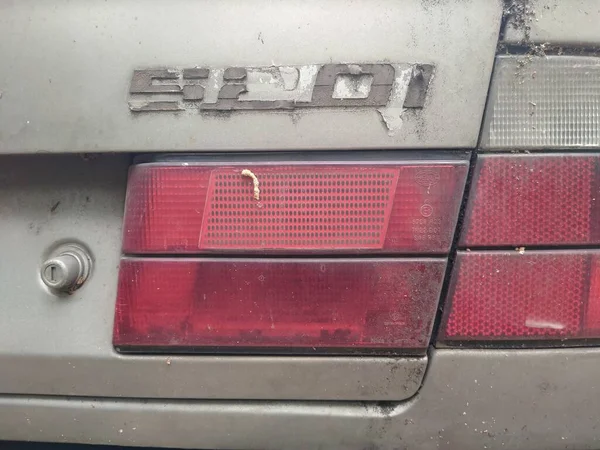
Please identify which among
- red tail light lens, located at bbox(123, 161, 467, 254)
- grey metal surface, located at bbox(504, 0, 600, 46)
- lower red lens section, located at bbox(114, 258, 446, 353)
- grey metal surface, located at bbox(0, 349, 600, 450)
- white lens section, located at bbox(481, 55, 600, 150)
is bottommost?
grey metal surface, located at bbox(0, 349, 600, 450)

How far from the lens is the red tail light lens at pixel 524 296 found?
0.97 metres

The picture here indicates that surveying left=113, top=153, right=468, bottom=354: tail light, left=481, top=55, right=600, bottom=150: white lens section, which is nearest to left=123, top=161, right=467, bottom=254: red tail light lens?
left=113, top=153, right=468, bottom=354: tail light

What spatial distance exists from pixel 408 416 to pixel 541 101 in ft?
2.31

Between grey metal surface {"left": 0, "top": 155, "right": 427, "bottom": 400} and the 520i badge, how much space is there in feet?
0.62

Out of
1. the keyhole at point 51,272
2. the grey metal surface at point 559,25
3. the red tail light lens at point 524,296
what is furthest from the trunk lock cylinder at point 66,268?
the grey metal surface at point 559,25

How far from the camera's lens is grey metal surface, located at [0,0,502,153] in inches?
38.0

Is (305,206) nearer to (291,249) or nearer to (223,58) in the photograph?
(291,249)

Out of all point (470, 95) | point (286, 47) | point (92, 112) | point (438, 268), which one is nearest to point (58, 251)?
point (92, 112)

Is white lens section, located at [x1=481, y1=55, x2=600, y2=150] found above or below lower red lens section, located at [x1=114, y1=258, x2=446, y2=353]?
above

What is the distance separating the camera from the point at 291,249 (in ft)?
3.22

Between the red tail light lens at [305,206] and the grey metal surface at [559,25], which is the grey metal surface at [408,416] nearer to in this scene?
the red tail light lens at [305,206]

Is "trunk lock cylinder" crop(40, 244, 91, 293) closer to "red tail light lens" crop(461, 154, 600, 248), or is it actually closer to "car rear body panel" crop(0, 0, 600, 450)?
"car rear body panel" crop(0, 0, 600, 450)

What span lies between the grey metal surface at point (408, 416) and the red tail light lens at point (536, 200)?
0.25 meters

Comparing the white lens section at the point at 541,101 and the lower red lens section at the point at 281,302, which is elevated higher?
the white lens section at the point at 541,101
